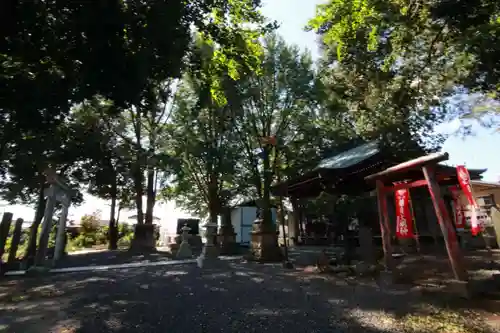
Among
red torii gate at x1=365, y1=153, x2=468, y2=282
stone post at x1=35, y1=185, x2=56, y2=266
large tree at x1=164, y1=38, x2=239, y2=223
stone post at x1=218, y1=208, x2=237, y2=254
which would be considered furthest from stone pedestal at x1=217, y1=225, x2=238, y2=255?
red torii gate at x1=365, y1=153, x2=468, y2=282

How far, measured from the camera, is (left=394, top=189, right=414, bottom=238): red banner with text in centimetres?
761

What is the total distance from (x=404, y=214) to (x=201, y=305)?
19.0ft

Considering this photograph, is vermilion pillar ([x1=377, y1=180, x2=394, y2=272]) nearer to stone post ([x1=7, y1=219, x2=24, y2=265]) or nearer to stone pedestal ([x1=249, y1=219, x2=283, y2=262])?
stone pedestal ([x1=249, y1=219, x2=283, y2=262])

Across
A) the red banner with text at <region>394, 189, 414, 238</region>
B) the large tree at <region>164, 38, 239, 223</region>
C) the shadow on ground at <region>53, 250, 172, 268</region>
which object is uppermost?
the large tree at <region>164, 38, 239, 223</region>

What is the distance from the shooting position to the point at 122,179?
834 inches

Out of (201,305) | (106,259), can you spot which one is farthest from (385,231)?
(106,259)

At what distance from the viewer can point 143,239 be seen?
1841cm

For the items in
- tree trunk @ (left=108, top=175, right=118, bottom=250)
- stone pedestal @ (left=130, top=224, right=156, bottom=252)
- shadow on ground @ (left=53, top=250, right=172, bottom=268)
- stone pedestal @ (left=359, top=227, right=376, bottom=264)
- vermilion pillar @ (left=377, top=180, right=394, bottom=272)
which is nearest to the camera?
vermilion pillar @ (left=377, top=180, right=394, bottom=272)

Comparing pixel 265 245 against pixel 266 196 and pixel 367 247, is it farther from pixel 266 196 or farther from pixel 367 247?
pixel 367 247

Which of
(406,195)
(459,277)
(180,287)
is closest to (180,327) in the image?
(180,287)

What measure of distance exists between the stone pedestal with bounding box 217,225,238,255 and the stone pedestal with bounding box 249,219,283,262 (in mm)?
4204

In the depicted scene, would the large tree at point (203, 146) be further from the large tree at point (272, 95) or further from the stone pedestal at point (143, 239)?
the stone pedestal at point (143, 239)

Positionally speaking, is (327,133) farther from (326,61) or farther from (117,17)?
(117,17)

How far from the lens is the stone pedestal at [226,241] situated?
→ 1706 cm
